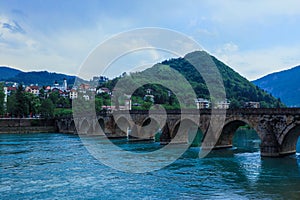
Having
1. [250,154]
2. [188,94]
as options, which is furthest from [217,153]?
[188,94]

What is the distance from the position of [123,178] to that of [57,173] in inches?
196

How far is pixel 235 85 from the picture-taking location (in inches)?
6353

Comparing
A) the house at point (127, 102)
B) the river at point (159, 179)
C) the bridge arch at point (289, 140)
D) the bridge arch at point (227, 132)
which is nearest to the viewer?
the river at point (159, 179)

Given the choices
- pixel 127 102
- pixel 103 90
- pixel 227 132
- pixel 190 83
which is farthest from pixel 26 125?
pixel 190 83

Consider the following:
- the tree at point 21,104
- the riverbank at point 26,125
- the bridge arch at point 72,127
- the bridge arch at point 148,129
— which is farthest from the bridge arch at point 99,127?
the tree at point 21,104

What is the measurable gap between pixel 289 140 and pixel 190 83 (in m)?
120

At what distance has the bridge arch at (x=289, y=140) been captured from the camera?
2985 cm

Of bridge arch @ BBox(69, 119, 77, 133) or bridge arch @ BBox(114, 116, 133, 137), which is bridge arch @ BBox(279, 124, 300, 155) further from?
bridge arch @ BBox(69, 119, 77, 133)

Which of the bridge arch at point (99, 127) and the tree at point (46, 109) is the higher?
the tree at point (46, 109)

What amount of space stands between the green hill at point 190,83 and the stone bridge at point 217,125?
2270 inches

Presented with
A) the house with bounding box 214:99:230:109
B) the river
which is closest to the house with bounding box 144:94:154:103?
the house with bounding box 214:99:230:109

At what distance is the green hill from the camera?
122 metres

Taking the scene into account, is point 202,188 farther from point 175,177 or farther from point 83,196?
point 83,196

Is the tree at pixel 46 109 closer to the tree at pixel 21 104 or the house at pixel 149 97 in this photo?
the tree at pixel 21 104
